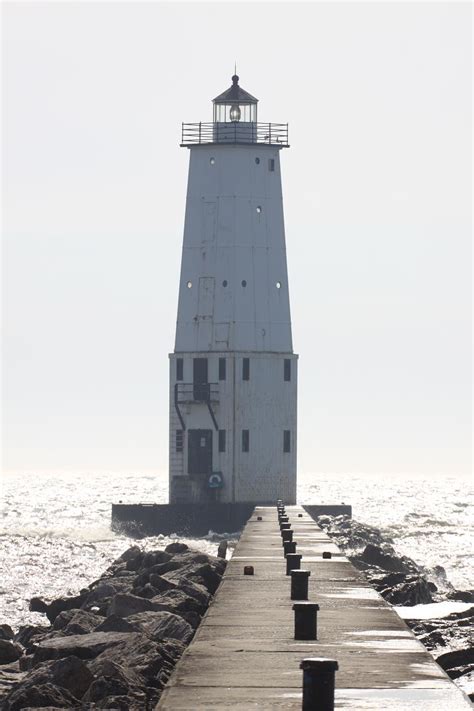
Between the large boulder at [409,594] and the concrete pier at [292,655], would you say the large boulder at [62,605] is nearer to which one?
the large boulder at [409,594]

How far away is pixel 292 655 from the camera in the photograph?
11.8m

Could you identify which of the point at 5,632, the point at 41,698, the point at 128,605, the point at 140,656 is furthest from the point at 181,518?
the point at 41,698

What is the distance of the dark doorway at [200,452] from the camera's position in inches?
2055

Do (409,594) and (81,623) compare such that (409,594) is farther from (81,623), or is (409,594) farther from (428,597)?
(81,623)

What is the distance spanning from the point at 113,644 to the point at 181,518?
36.7 metres

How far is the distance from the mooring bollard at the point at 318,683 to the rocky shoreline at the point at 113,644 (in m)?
3.43

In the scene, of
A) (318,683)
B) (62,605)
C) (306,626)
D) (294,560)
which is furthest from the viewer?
(62,605)

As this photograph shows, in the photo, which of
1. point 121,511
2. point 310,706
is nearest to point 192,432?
point 121,511

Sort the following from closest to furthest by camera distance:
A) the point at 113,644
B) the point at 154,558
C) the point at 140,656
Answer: the point at 140,656 < the point at 113,644 < the point at 154,558

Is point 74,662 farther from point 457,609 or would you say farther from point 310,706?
point 457,609

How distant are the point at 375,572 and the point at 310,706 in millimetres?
18470

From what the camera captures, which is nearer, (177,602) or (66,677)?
(66,677)

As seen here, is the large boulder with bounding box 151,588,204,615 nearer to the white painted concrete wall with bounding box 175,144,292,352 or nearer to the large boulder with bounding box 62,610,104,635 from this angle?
the large boulder with bounding box 62,610,104,635

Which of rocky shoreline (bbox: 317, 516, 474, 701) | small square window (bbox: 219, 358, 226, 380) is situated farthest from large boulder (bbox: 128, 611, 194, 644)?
small square window (bbox: 219, 358, 226, 380)
